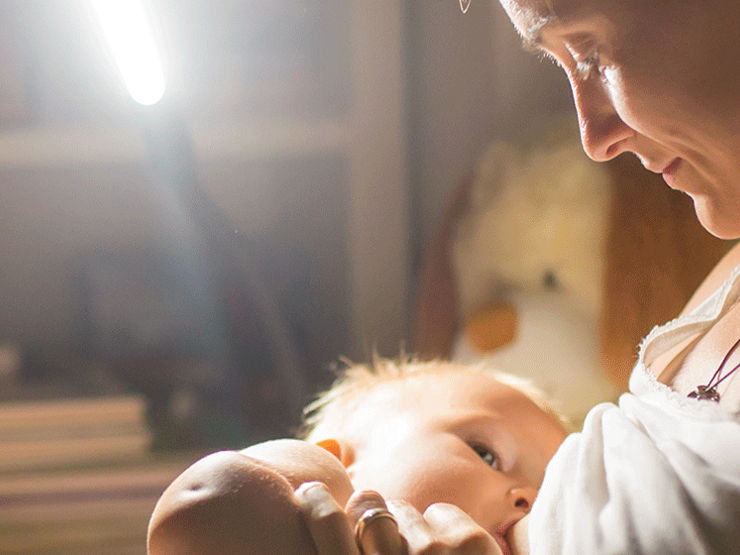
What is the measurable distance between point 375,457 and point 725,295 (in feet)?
1.02

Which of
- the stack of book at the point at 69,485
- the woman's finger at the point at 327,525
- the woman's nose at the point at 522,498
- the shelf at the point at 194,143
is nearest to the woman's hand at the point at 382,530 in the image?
the woman's finger at the point at 327,525

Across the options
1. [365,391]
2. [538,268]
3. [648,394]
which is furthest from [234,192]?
[648,394]

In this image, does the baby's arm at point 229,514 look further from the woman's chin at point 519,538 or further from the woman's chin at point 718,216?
the woman's chin at point 718,216

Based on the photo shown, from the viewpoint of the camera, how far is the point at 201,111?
1.49m

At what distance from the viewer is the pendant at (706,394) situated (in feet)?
1.50

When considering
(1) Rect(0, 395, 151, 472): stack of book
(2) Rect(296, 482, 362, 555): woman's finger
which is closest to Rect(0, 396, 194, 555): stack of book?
(1) Rect(0, 395, 151, 472): stack of book

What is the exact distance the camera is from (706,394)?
0.46 metres

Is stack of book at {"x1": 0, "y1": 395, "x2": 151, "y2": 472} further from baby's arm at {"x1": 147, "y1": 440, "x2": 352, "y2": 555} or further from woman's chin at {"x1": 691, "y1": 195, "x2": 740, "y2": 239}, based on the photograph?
woman's chin at {"x1": 691, "y1": 195, "x2": 740, "y2": 239}

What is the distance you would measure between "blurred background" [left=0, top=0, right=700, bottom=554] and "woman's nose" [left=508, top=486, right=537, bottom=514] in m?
0.78

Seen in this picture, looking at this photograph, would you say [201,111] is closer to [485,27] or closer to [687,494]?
[485,27]

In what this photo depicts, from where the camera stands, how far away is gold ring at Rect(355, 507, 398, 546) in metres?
0.41

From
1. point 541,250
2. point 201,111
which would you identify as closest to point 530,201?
point 541,250

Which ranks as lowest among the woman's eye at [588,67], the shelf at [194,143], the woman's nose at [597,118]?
the woman's nose at [597,118]

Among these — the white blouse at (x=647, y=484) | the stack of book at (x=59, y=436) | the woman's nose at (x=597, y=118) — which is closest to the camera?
the white blouse at (x=647, y=484)
